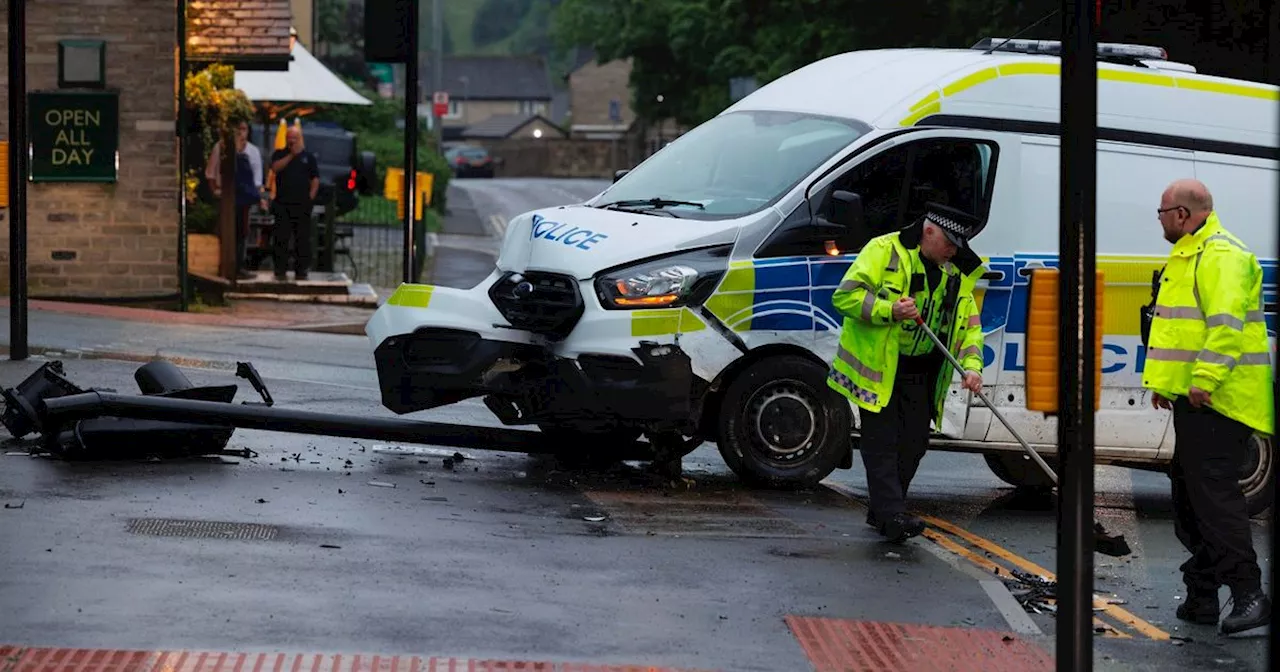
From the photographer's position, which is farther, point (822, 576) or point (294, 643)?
point (822, 576)

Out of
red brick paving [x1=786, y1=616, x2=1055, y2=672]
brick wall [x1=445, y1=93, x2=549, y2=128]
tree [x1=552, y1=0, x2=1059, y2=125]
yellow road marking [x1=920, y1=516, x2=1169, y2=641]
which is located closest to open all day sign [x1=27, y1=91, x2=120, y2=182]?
yellow road marking [x1=920, y1=516, x2=1169, y2=641]

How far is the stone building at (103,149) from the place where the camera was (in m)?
20.0

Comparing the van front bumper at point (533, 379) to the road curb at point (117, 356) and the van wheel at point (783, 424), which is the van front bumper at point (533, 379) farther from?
the road curb at point (117, 356)

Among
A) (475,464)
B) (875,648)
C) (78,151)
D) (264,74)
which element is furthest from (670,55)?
(875,648)

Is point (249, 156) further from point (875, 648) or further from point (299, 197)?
point (875, 648)

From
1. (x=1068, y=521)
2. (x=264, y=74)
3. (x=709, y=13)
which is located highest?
(x=709, y=13)

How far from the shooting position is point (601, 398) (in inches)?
409

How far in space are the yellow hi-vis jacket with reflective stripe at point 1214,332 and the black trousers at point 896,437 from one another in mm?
1414

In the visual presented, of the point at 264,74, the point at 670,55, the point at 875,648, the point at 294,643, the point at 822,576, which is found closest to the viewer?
the point at 294,643

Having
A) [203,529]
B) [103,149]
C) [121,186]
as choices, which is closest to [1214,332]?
[203,529]

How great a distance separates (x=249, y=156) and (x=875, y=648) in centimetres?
1748

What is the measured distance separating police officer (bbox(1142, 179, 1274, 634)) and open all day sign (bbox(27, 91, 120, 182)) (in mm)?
13734

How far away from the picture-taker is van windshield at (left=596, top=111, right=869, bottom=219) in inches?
434

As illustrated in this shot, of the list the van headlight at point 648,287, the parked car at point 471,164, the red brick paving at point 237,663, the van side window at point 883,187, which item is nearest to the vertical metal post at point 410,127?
the van side window at point 883,187
